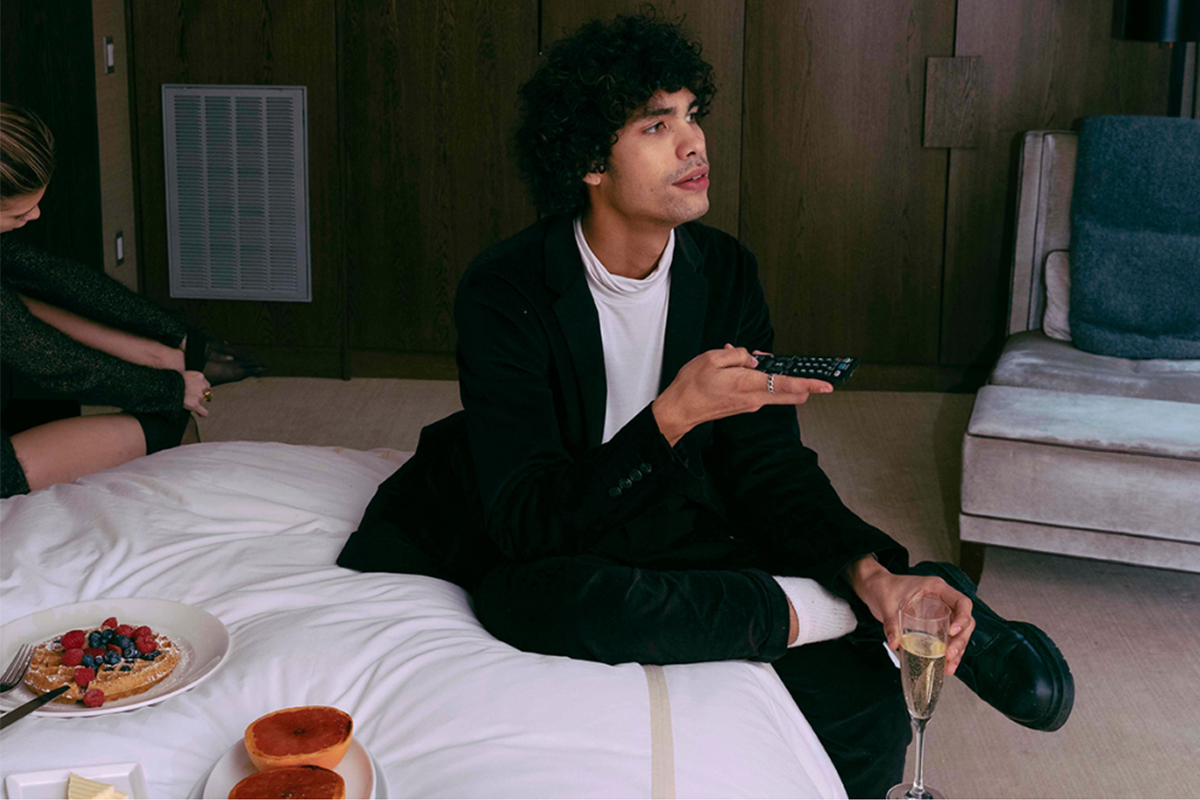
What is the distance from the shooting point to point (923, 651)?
1.44 m

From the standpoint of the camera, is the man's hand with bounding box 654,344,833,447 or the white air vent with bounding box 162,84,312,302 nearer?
the man's hand with bounding box 654,344,833,447

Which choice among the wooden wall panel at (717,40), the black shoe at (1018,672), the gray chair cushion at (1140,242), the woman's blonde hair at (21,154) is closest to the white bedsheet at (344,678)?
the black shoe at (1018,672)

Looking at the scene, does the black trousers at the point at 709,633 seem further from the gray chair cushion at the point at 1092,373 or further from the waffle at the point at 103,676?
the gray chair cushion at the point at 1092,373

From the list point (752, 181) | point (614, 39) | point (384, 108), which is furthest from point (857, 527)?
point (384, 108)

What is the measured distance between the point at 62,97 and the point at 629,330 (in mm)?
2601

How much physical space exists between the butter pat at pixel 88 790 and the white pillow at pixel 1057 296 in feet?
9.18

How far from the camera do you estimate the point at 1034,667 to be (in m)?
1.59

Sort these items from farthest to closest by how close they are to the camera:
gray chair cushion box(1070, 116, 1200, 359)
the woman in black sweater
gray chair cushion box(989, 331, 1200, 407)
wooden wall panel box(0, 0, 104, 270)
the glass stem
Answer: wooden wall panel box(0, 0, 104, 270), gray chair cushion box(1070, 116, 1200, 359), gray chair cushion box(989, 331, 1200, 407), the woman in black sweater, the glass stem

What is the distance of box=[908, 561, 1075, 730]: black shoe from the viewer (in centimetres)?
158

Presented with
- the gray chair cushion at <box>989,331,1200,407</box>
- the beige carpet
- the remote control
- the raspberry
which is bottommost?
the beige carpet

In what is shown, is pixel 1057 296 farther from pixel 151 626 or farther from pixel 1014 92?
pixel 151 626

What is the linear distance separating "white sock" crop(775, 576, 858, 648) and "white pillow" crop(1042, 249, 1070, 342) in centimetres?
193

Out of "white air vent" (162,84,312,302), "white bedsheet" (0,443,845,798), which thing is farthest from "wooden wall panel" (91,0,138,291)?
"white bedsheet" (0,443,845,798)

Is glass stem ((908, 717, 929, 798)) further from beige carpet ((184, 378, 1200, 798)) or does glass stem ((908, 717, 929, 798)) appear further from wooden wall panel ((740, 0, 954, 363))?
wooden wall panel ((740, 0, 954, 363))
